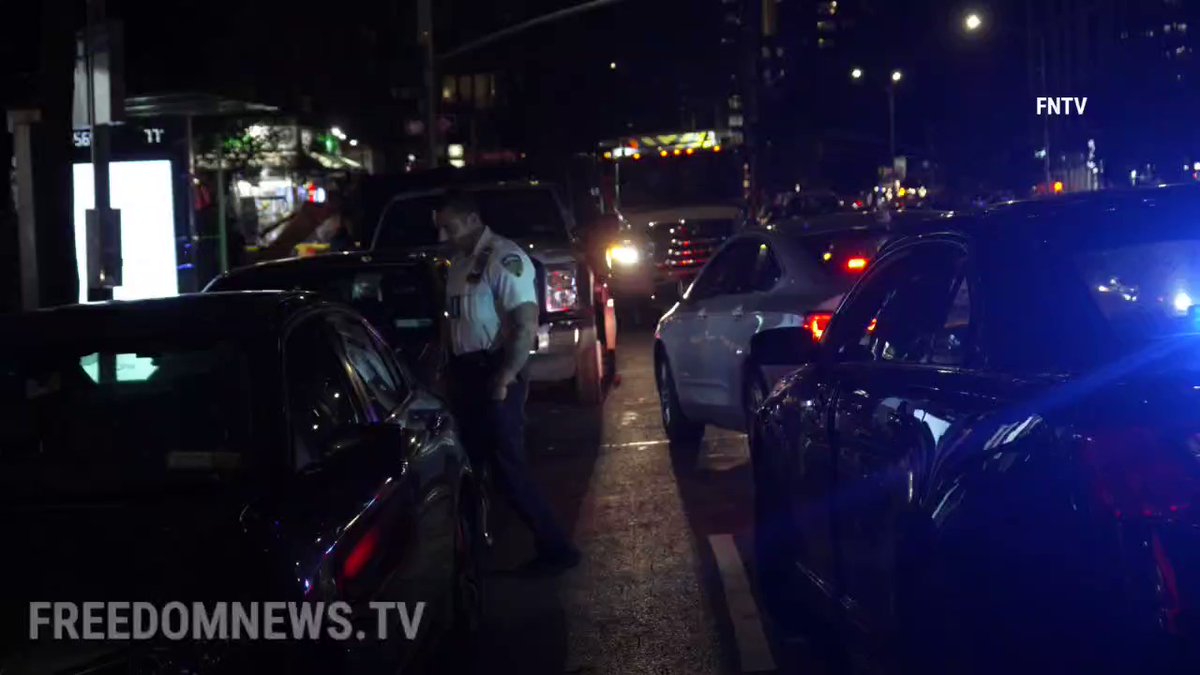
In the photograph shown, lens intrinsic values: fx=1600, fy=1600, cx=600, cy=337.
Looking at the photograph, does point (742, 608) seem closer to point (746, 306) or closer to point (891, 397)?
point (891, 397)

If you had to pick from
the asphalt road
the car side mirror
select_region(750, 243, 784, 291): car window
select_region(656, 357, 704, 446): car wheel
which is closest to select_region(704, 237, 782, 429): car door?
select_region(750, 243, 784, 291): car window

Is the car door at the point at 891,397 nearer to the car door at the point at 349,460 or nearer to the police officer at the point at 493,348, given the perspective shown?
the car door at the point at 349,460

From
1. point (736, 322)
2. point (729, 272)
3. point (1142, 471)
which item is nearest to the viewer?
point (1142, 471)

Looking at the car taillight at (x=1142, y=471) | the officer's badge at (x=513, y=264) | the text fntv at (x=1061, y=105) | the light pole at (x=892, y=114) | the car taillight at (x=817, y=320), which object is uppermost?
the light pole at (x=892, y=114)

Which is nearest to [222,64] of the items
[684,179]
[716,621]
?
[684,179]

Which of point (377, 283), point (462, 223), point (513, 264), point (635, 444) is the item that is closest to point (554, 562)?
point (513, 264)

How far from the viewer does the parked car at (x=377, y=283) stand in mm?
9812

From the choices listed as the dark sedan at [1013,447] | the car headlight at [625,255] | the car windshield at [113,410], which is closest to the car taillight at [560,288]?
the dark sedan at [1013,447]

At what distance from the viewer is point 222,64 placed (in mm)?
29375

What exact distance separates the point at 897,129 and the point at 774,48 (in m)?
31.8

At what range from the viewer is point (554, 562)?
8.23m

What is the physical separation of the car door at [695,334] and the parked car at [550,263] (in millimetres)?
1864

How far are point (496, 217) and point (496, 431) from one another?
7.57 meters

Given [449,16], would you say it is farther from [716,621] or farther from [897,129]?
[716,621]
